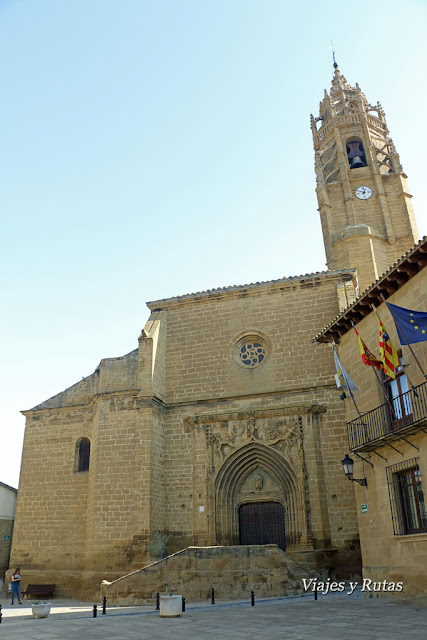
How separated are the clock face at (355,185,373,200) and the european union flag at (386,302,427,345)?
61.4ft

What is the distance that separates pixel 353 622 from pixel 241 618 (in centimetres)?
196

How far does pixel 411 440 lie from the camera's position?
31.8 ft

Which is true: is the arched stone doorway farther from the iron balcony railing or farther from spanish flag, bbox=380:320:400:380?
spanish flag, bbox=380:320:400:380

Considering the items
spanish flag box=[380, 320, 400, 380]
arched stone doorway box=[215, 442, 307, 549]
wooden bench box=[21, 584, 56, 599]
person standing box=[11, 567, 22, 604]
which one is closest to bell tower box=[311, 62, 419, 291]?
arched stone doorway box=[215, 442, 307, 549]

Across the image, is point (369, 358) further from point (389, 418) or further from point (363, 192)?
point (363, 192)

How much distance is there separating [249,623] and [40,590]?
33.6 ft

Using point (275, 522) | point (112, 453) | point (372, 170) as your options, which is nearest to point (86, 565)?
point (112, 453)

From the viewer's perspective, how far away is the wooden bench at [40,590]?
15477 millimetres

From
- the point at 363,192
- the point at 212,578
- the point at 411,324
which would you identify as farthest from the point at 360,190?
the point at 212,578

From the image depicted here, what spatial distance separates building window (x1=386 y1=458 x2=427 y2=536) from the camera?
9633mm

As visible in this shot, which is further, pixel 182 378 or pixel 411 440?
pixel 182 378

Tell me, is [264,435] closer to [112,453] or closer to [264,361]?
[264,361]

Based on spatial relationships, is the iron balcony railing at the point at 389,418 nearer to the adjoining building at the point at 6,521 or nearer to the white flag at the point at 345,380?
the white flag at the point at 345,380

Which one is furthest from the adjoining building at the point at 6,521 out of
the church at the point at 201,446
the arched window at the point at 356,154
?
the arched window at the point at 356,154
